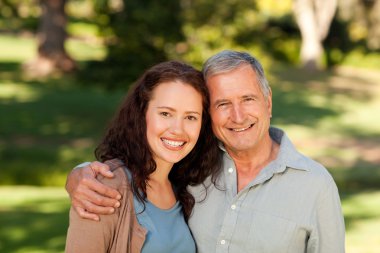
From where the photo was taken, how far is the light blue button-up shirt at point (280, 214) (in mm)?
3539

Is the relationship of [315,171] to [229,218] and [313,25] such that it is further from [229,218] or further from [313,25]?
[313,25]

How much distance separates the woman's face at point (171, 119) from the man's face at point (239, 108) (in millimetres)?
165

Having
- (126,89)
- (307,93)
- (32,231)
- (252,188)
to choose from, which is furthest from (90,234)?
(307,93)

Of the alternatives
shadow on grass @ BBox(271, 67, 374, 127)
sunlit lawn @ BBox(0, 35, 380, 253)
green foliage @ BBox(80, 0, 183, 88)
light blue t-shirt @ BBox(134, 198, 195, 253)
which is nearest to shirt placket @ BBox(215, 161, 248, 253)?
light blue t-shirt @ BBox(134, 198, 195, 253)

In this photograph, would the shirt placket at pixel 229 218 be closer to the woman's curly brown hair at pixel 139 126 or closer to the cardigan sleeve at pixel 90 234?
the woman's curly brown hair at pixel 139 126

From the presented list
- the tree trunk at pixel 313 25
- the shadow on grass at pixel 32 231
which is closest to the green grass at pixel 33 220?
the shadow on grass at pixel 32 231

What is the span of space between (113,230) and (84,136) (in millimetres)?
16078

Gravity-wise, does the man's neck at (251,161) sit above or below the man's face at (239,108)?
below

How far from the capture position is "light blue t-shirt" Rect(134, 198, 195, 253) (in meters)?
3.48

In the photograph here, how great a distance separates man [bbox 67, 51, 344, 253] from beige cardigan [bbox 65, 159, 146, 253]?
0.26 ft

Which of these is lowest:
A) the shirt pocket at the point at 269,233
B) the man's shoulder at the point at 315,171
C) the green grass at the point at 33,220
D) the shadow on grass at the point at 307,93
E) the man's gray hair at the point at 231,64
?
the shadow on grass at the point at 307,93

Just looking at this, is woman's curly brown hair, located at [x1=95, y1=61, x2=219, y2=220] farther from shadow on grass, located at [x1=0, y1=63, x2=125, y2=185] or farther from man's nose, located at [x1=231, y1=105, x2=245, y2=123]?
shadow on grass, located at [x1=0, y1=63, x2=125, y2=185]

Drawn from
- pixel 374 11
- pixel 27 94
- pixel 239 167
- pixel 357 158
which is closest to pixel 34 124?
pixel 27 94

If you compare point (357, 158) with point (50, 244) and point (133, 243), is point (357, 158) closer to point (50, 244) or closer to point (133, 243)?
point (50, 244)
